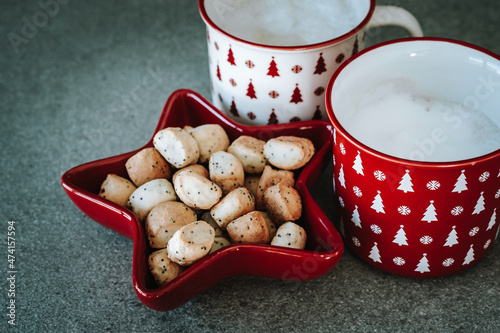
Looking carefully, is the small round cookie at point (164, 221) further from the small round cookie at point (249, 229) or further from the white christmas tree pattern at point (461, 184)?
the white christmas tree pattern at point (461, 184)

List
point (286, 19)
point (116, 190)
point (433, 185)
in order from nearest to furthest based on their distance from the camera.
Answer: point (433, 185) < point (116, 190) < point (286, 19)

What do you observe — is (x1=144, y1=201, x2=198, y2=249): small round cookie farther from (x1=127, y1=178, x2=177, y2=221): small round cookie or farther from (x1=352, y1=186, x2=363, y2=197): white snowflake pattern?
(x1=352, y1=186, x2=363, y2=197): white snowflake pattern

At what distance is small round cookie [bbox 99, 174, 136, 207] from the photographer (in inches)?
23.0

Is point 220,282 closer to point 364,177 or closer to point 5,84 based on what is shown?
point 364,177

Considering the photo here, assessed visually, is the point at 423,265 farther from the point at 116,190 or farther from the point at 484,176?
the point at 116,190

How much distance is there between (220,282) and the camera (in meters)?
0.57

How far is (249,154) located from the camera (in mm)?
603

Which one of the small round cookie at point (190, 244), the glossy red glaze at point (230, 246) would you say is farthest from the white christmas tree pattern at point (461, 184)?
the small round cookie at point (190, 244)

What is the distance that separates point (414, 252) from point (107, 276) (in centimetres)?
29

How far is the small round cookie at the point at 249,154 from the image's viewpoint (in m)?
0.60

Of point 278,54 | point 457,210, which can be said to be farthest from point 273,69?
point 457,210

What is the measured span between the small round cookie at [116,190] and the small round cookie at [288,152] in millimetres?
143

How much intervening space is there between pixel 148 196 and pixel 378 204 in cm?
22

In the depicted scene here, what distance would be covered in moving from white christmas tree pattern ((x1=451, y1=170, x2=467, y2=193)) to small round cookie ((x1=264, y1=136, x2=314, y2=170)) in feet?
0.52
